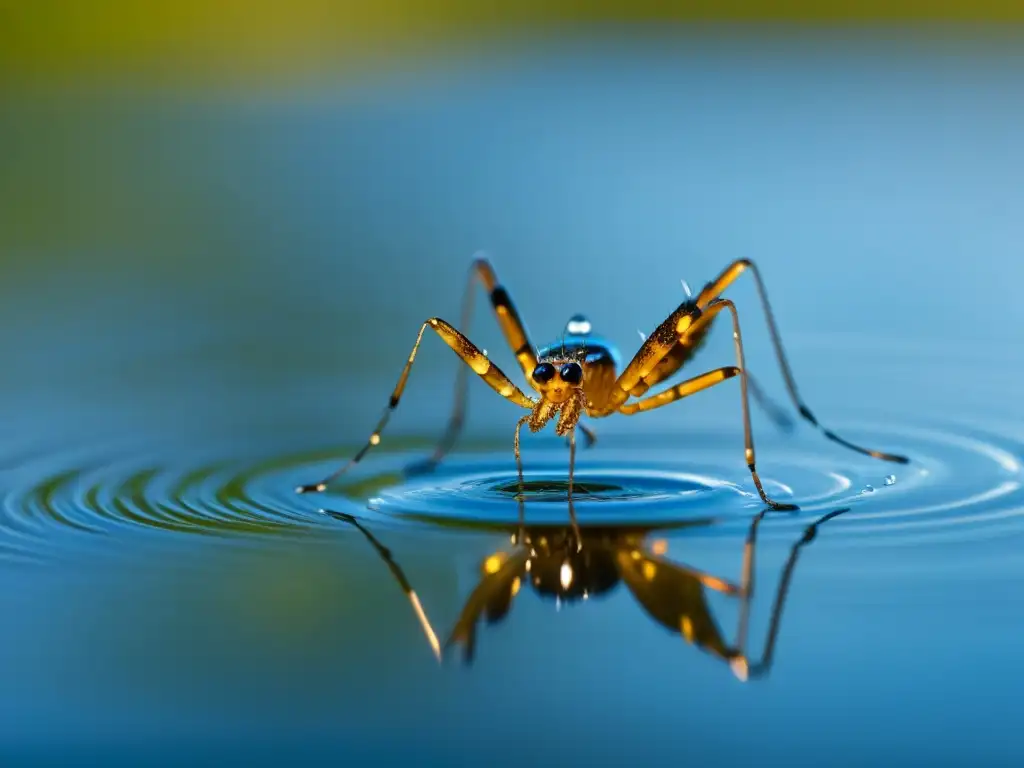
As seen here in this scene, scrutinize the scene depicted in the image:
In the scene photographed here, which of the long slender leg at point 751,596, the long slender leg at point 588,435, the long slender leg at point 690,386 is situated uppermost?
the long slender leg at point 690,386

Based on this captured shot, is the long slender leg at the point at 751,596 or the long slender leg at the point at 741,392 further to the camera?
the long slender leg at the point at 741,392

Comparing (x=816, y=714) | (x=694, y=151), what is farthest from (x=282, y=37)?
(x=816, y=714)

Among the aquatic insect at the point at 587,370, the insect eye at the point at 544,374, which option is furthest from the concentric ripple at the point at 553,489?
the insect eye at the point at 544,374

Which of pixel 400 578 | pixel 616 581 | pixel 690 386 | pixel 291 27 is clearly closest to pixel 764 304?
pixel 690 386

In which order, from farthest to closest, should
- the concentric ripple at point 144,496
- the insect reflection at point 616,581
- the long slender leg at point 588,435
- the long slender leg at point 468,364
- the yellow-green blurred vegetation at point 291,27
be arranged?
the yellow-green blurred vegetation at point 291,27 < the long slender leg at point 588,435 < the long slender leg at point 468,364 < the concentric ripple at point 144,496 < the insect reflection at point 616,581

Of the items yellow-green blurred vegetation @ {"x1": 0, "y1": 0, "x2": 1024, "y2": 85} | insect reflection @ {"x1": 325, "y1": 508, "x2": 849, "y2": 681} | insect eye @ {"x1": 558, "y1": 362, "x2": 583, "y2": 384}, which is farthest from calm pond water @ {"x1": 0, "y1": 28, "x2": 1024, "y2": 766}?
yellow-green blurred vegetation @ {"x1": 0, "y1": 0, "x2": 1024, "y2": 85}

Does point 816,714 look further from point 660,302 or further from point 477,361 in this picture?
point 660,302

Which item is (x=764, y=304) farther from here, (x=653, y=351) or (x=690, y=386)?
(x=690, y=386)

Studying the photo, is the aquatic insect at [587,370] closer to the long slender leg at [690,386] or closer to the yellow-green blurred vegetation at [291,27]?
the long slender leg at [690,386]
